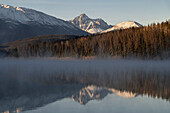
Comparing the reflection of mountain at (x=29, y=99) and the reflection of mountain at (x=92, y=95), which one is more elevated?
the reflection of mountain at (x=29, y=99)

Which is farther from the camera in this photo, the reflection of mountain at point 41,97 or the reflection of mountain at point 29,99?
the reflection of mountain at point 41,97

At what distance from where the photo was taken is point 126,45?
113m

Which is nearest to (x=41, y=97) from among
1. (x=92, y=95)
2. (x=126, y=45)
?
(x=92, y=95)

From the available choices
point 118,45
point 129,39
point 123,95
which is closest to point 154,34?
point 129,39

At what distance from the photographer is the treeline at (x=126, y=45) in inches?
3967

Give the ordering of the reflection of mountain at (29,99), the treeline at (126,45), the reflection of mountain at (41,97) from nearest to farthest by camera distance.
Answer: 1. the reflection of mountain at (29,99)
2. the reflection of mountain at (41,97)
3. the treeline at (126,45)

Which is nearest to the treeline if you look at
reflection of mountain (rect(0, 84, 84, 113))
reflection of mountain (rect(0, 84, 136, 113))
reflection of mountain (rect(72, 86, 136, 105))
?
reflection of mountain (rect(72, 86, 136, 105))

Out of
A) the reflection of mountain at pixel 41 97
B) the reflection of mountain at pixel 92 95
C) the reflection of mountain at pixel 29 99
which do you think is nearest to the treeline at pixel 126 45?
the reflection of mountain at pixel 92 95

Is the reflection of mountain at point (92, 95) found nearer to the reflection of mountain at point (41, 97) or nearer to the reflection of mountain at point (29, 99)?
the reflection of mountain at point (41, 97)

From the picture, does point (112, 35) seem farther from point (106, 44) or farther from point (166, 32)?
point (166, 32)

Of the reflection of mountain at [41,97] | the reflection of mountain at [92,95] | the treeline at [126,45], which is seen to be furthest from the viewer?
the treeline at [126,45]

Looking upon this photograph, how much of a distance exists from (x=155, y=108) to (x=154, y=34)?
93.2 meters

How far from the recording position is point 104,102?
18828 millimetres

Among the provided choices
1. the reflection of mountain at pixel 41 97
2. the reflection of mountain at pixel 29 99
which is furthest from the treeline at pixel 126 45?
the reflection of mountain at pixel 29 99
